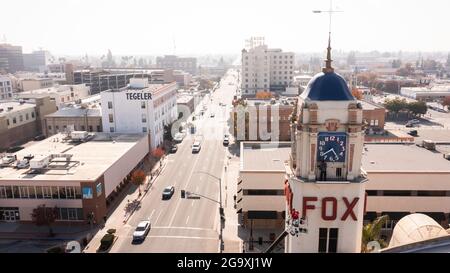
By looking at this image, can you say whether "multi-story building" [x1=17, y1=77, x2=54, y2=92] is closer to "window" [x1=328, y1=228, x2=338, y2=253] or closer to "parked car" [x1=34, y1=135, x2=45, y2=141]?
"parked car" [x1=34, y1=135, x2=45, y2=141]

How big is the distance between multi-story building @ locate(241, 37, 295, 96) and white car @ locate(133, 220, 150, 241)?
82.2 metres

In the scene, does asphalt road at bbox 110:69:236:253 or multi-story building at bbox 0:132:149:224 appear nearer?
asphalt road at bbox 110:69:236:253

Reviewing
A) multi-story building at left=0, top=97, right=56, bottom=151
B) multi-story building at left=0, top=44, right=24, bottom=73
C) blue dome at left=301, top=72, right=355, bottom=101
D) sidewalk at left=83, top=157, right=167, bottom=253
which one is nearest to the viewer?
blue dome at left=301, top=72, right=355, bottom=101

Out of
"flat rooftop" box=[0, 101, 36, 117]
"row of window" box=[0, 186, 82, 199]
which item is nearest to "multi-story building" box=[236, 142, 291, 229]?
"row of window" box=[0, 186, 82, 199]

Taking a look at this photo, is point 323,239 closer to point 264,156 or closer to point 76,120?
point 264,156

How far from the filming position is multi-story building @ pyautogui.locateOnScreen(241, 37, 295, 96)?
114 m

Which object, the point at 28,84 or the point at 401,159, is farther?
the point at 28,84

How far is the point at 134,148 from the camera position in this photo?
49.5 metres

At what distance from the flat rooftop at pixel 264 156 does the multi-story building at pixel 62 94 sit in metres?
49.5

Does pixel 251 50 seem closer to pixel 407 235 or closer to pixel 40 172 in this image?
pixel 40 172

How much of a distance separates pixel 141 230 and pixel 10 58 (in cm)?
18634

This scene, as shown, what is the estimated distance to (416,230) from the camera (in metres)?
19.6

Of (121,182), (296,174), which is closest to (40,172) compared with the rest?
(121,182)

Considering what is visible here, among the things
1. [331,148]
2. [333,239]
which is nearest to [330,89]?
[331,148]
